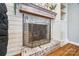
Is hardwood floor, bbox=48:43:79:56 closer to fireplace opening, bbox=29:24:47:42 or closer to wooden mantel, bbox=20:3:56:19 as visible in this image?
fireplace opening, bbox=29:24:47:42

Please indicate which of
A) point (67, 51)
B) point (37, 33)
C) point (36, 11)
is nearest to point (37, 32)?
point (37, 33)

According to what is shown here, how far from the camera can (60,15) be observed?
1.84 m

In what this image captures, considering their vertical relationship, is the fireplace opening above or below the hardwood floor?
above

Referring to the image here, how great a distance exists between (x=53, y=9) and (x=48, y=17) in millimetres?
129

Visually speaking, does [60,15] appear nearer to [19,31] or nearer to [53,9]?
[53,9]

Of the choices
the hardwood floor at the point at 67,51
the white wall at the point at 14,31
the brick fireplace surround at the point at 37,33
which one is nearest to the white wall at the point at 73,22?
the hardwood floor at the point at 67,51

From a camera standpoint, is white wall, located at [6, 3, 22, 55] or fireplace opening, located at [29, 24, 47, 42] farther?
fireplace opening, located at [29, 24, 47, 42]

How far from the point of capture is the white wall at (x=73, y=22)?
1810mm

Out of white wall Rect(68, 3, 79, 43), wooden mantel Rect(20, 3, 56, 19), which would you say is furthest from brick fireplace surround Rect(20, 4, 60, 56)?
white wall Rect(68, 3, 79, 43)

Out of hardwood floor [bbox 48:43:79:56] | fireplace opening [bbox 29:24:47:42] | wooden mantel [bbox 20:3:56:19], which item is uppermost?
wooden mantel [bbox 20:3:56:19]

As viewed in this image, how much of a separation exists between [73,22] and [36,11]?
1.74 ft

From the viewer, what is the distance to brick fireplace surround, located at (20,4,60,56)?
5.67ft

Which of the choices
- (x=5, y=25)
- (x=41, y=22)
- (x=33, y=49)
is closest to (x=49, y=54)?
(x=33, y=49)

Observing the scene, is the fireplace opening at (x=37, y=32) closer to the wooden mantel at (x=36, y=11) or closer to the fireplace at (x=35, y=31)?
the fireplace at (x=35, y=31)
